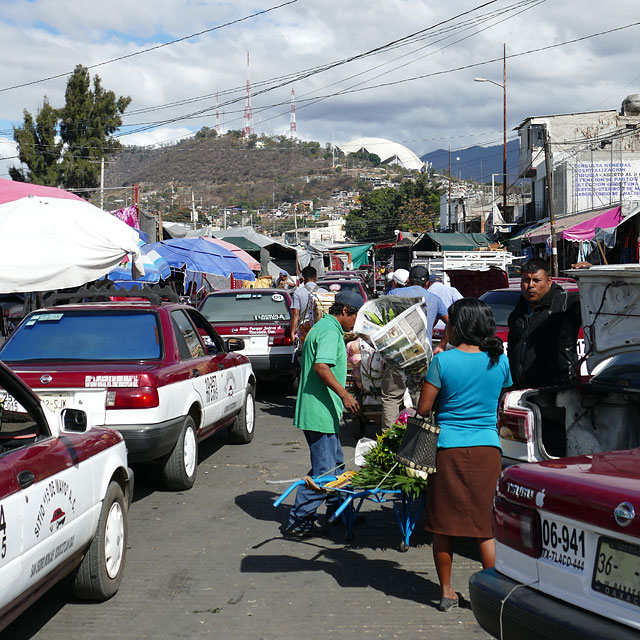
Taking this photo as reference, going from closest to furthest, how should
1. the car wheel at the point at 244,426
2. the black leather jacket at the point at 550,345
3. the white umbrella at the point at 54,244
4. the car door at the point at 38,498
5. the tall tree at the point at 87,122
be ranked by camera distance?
the car door at the point at 38,498, the black leather jacket at the point at 550,345, the white umbrella at the point at 54,244, the car wheel at the point at 244,426, the tall tree at the point at 87,122

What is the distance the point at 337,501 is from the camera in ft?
20.2

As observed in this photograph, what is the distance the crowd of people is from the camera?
4.54 metres

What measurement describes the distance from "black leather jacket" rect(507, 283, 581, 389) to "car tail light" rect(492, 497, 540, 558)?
289 cm

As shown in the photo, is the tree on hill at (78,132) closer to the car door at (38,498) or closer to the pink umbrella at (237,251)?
the pink umbrella at (237,251)

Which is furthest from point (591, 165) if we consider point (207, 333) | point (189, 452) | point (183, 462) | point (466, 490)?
point (466, 490)

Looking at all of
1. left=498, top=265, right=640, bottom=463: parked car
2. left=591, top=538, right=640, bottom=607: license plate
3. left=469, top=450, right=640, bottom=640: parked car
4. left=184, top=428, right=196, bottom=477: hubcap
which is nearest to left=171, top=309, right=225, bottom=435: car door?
left=184, top=428, right=196, bottom=477: hubcap

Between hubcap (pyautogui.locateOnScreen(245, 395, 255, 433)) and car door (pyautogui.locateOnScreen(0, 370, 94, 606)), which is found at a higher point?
car door (pyautogui.locateOnScreen(0, 370, 94, 606))

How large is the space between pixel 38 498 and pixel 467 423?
2.31 meters

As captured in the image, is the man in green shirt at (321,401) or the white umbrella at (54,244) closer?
the man in green shirt at (321,401)

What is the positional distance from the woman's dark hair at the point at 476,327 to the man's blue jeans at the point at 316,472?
1.88 metres

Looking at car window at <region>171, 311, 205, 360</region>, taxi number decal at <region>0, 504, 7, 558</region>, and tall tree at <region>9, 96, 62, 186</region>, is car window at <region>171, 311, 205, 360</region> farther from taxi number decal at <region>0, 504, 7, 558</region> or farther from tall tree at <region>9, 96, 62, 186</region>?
tall tree at <region>9, 96, 62, 186</region>

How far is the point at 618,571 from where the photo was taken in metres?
2.91

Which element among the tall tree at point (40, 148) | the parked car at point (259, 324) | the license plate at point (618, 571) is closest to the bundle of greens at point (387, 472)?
the license plate at point (618, 571)

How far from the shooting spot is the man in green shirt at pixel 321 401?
19.5 feet
